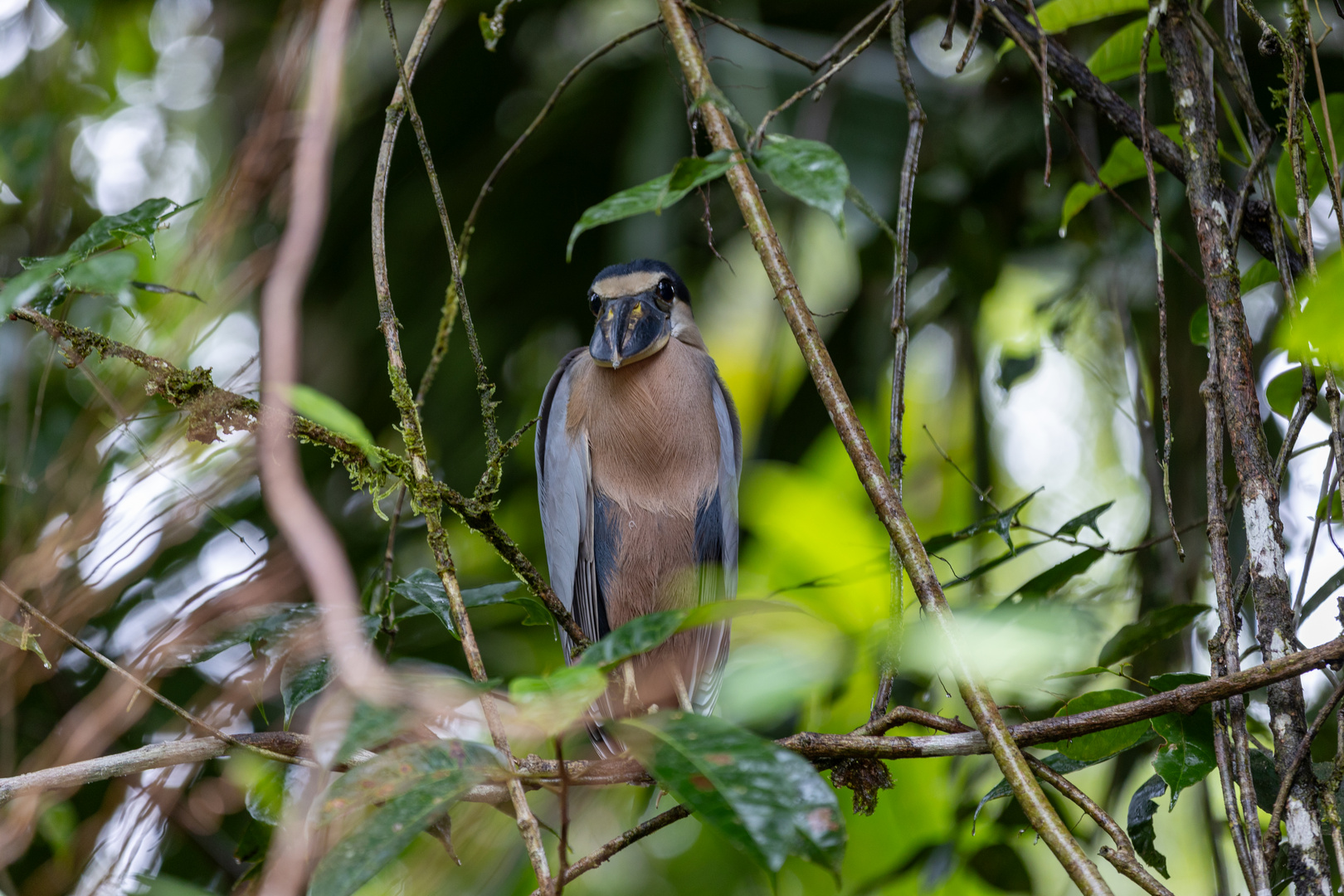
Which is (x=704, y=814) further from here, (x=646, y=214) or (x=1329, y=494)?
(x=646, y=214)

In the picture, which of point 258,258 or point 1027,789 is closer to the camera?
point 1027,789

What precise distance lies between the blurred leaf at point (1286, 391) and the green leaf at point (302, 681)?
51.6 inches

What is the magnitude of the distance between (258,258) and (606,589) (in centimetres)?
108

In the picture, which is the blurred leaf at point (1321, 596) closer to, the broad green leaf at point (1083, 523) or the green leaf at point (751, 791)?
the broad green leaf at point (1083, 523)

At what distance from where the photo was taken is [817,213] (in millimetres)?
2877

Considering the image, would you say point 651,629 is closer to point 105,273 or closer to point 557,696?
point 557,696

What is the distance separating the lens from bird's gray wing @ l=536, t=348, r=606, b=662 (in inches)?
86.8

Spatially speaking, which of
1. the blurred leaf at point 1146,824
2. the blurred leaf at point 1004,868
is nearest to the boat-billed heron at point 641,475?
the blurred leaf at point 1004,868

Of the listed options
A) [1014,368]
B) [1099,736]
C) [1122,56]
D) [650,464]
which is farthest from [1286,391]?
[650,464]

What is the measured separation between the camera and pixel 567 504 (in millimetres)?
2215

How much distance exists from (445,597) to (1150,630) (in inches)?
39.5

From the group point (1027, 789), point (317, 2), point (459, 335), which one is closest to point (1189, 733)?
point (1027, 789)

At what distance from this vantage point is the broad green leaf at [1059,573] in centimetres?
142

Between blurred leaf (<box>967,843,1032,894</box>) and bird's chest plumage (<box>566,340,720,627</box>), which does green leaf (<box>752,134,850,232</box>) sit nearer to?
blurred leaf (<box>967,843,1032,894</box>)
